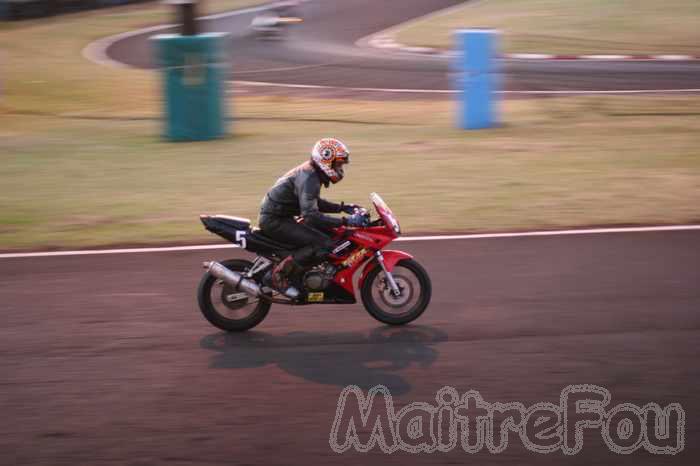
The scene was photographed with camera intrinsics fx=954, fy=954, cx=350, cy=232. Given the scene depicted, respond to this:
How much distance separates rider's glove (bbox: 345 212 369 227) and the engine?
1.43 feet

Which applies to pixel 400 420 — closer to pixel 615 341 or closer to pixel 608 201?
pixel 615 341

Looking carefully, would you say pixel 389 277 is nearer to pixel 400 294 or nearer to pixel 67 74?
pixel 400 294

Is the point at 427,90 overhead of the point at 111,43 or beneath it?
beneath

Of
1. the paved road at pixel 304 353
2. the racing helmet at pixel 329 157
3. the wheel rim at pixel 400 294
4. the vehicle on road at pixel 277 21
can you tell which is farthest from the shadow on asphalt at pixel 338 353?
the vehicle on road at pixel 277 21

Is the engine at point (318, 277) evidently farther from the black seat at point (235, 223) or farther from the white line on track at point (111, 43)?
the white line on track at point (111, 43)

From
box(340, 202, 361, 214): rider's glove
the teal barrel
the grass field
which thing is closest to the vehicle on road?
the grass field

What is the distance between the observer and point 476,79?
16766 millimetres

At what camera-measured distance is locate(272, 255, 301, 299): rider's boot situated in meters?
7.80

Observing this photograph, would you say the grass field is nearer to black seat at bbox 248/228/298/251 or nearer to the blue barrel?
the blue barrel

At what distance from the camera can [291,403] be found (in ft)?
21.2

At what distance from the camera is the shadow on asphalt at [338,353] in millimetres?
6934

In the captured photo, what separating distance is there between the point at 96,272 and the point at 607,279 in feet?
16.6

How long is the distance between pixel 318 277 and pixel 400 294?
27.5 inches

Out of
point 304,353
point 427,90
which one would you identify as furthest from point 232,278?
point 427,90
